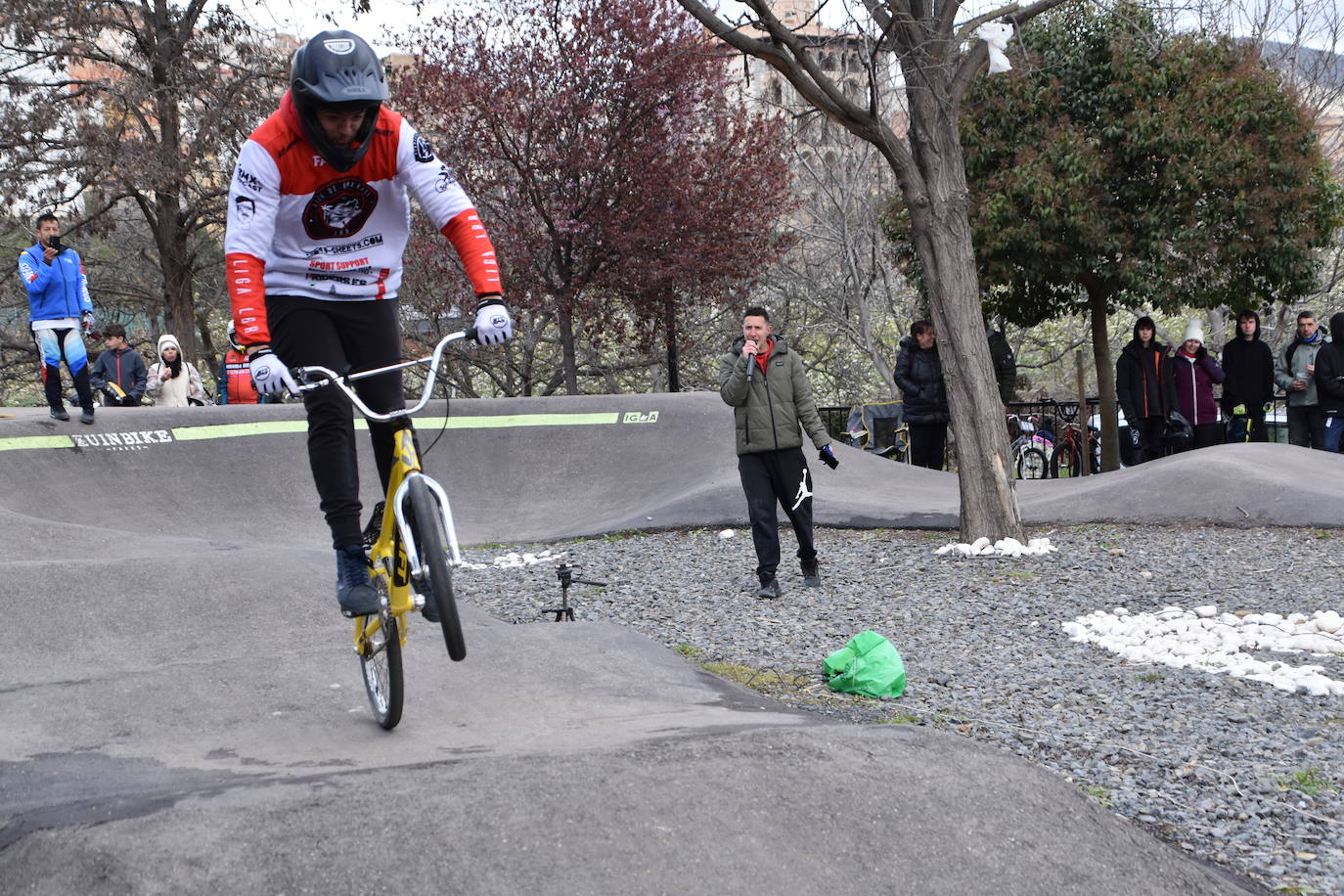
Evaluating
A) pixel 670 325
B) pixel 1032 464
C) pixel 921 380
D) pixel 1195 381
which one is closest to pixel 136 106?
pixel 670 325

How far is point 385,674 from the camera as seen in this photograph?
4449 millimetres

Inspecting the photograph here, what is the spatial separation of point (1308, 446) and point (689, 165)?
9362mm

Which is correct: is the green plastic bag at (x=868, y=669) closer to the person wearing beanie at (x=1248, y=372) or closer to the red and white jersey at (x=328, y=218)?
the red and white jersey at (x=328, y=218)

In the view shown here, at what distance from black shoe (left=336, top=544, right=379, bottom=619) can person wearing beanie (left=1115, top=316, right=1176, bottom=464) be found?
11.1 m

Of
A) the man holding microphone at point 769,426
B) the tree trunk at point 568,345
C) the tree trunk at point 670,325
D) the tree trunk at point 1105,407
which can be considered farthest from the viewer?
the tree trunk at point 568,345

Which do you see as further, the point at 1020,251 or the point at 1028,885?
the point at 1020,251

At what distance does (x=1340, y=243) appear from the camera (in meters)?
23.5

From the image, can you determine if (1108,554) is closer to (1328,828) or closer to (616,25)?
(1328,828)

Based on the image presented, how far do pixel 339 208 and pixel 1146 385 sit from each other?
11497mm

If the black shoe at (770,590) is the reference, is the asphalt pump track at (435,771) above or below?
above

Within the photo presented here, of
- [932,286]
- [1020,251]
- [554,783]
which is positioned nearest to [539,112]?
[1020,251]

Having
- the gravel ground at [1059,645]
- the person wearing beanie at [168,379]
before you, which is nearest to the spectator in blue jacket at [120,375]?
the person wearing beanie at [168,379]

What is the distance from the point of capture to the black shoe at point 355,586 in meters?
4.39

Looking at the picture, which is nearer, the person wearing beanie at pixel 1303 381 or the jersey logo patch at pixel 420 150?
the jersey logo patch at pixel 420 150
